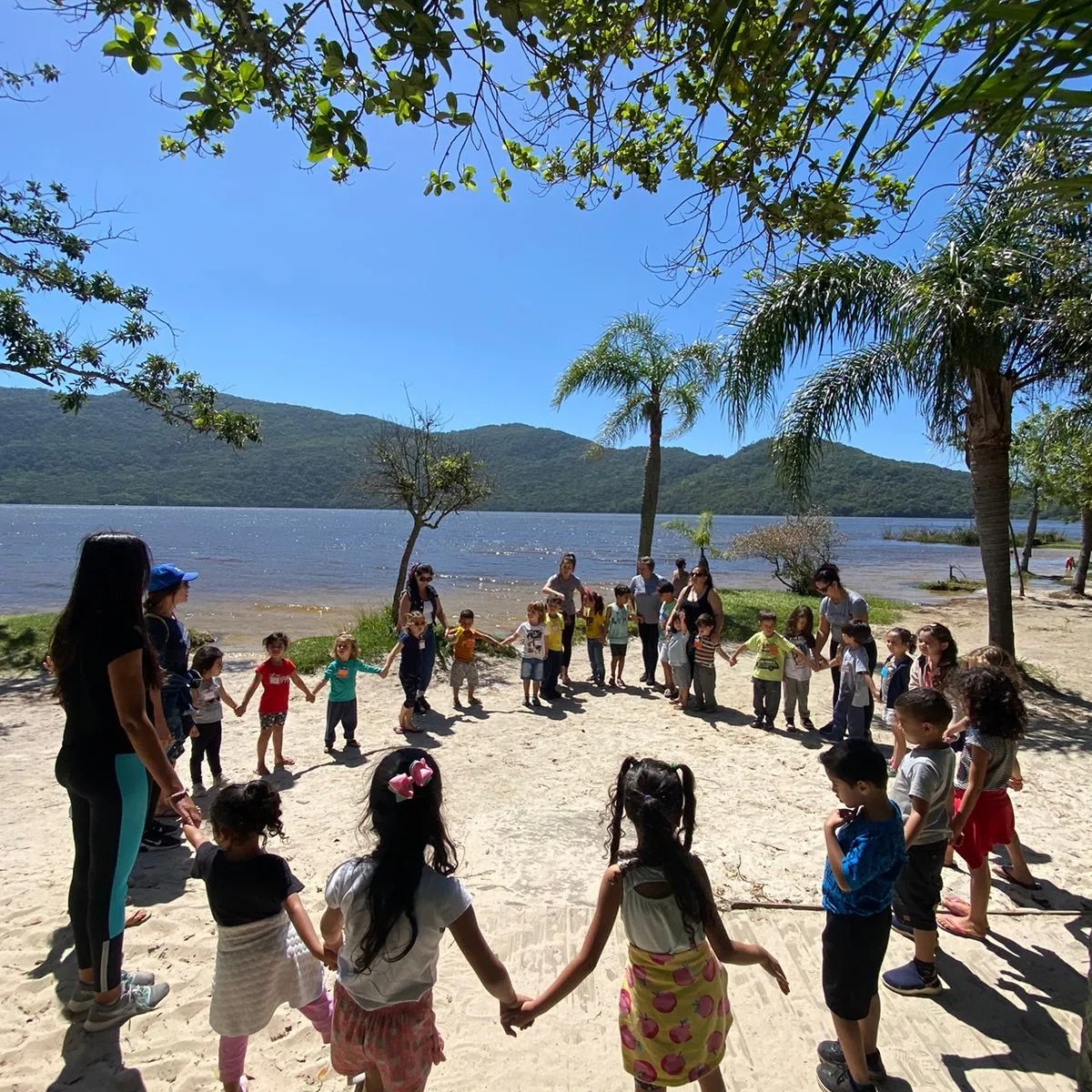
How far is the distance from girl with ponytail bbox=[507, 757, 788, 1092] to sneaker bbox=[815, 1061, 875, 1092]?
2.77 feet

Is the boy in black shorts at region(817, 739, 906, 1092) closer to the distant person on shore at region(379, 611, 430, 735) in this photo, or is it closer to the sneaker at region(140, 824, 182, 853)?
the sneaker at region(140, 824, 182, 853)

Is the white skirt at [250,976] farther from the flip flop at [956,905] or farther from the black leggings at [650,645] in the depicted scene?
the black leggings at [650,645]

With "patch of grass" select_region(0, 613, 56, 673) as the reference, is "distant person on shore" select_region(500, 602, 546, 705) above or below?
above

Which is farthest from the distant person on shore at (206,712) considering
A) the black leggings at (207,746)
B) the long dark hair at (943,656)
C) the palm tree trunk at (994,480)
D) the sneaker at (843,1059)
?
the palm tree trunk at (994,480)

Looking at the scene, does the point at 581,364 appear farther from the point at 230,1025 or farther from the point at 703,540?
the point at 230,1025

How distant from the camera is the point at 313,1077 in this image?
261 cm

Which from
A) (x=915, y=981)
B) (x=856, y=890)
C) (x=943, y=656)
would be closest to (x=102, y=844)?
(x=856, y=890)

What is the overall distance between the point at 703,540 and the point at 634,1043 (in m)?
24.0

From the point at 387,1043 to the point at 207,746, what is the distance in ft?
13.7

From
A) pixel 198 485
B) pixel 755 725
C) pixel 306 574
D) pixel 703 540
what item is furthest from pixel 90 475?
pixel 755 725

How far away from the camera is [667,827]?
202cm

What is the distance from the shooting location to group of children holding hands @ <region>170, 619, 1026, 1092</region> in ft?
6.42

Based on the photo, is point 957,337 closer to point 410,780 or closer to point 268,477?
point 410,780

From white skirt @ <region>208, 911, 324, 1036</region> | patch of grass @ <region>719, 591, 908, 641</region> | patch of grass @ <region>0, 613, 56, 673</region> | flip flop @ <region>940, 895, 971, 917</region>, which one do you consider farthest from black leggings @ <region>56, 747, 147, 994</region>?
patch of grass @ <region>719, 591, 908, 641</region>
